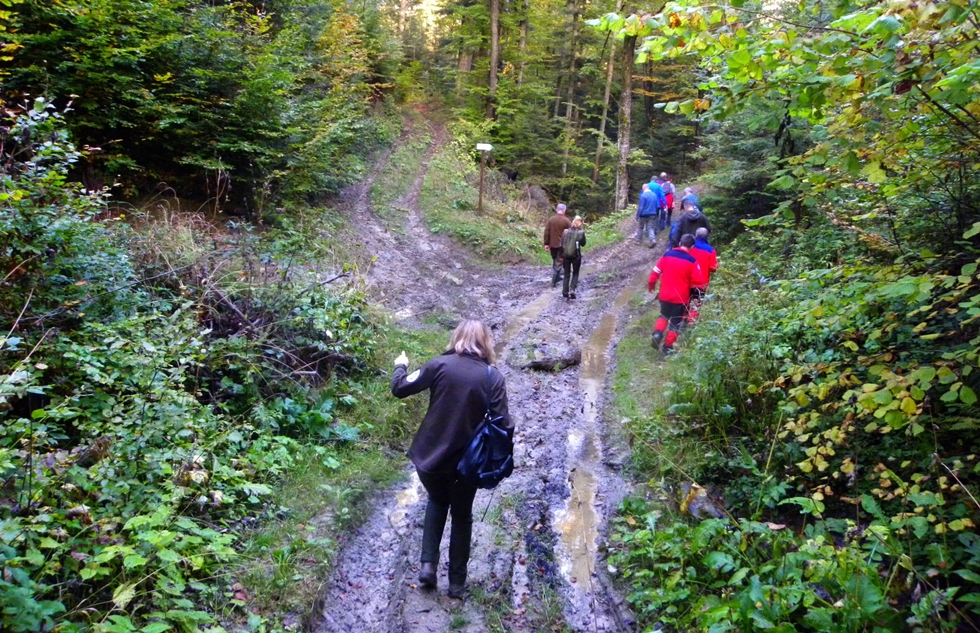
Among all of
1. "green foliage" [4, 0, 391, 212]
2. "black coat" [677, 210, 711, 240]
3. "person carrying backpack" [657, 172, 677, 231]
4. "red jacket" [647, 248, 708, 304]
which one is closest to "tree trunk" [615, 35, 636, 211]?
"person carrying backpack" [657, 172, 677, 231]

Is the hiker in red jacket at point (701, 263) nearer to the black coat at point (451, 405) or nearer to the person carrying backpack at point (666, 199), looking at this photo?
the black coat at point (451, 405)

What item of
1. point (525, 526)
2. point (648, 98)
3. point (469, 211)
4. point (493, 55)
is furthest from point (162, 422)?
point (648, 98)

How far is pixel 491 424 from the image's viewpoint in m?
4.64

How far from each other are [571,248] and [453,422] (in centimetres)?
967

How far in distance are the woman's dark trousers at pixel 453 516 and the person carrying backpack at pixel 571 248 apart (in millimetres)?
9545

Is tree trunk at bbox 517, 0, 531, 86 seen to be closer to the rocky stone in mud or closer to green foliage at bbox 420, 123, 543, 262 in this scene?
green foliage at bbox 420, 123, 543, 262

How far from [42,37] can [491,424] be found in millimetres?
8829

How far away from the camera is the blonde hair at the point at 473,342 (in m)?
4.76

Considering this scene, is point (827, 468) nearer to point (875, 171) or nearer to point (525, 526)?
point (875, 171)

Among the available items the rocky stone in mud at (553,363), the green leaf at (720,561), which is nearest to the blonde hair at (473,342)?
the green leaf at (720,561)

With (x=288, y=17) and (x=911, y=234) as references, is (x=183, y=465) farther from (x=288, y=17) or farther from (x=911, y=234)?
(x=288, y=17)

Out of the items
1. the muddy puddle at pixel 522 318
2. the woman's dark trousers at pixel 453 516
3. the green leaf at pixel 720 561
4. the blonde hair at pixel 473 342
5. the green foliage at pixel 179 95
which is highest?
→ the green foliage at pixel 179 95

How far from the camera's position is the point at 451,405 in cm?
460

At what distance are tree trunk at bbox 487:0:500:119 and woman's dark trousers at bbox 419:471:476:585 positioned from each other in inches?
976
